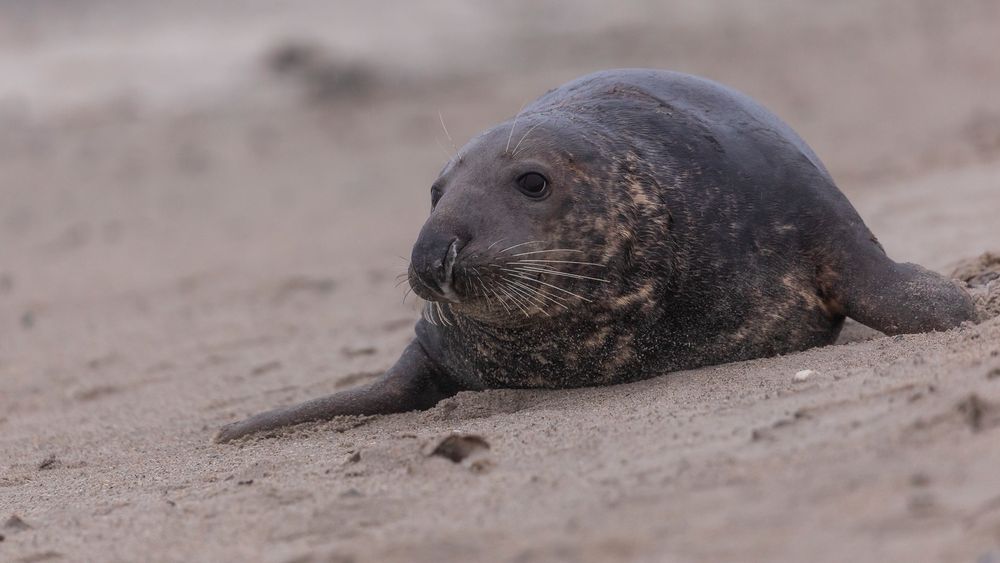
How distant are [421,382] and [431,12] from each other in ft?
52.7

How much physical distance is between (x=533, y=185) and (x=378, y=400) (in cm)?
110

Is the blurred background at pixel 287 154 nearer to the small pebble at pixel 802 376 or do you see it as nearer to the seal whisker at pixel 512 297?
the seal whisker at pixel 512 297

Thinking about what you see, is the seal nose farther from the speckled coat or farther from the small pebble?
the small pebble

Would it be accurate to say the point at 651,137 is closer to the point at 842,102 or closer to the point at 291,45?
the point at 842,102

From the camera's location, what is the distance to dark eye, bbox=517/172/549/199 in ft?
14.3

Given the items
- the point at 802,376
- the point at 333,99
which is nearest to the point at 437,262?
the point at 802,376

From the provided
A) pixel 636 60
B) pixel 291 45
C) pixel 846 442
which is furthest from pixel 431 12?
pixel 846 442

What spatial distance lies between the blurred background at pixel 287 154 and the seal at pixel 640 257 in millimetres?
1143

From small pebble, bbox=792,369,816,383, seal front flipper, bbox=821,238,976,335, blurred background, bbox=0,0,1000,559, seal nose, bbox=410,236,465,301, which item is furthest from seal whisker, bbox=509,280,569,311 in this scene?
blurred background, bbox=0,0,1000,559

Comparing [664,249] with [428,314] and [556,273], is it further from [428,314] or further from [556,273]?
[428,314]

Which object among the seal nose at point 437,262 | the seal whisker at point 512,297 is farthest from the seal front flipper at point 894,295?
the seal nose at point 437,262

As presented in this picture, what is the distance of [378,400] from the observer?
4926mm

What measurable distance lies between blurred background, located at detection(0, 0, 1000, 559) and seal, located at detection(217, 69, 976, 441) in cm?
114

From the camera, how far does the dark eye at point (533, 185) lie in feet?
14.3
